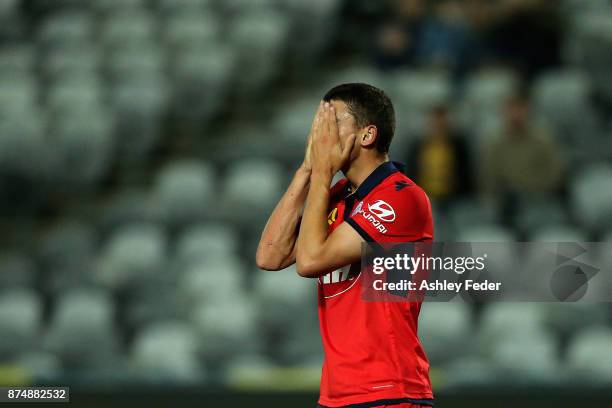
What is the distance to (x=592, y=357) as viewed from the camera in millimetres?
5516

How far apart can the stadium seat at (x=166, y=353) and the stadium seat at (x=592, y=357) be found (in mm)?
1915

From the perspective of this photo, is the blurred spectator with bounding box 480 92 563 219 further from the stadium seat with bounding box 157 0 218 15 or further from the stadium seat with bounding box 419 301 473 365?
the stadium seat with bounding box 157 0 218 15

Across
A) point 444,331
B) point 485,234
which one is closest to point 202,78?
point 485,234

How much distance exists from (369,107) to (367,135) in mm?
83

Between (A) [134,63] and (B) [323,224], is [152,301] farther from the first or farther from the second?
(B) [323,224]

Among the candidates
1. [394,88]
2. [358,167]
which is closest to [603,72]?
[394,88]

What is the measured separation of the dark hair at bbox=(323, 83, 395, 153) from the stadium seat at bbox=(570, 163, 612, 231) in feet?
10.6

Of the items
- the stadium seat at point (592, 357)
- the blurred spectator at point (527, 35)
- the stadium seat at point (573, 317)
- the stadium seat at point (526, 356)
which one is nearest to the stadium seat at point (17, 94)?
the blurred spectator at point (527, 35)

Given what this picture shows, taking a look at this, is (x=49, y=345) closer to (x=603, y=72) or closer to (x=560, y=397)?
(x=560, y=397)

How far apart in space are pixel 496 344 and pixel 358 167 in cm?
271

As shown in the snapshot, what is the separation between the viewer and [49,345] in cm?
630

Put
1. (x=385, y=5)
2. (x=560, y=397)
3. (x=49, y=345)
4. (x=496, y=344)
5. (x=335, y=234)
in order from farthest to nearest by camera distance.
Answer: (x=385, y=5) < (x=49, y=345) < (x=496, y=344) < (x=560, y=397) < (x=335, y=234)

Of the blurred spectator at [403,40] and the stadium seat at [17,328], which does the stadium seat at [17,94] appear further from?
the blurred spectator at [403,40]

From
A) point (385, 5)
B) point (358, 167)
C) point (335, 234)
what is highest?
point (385, 5)
